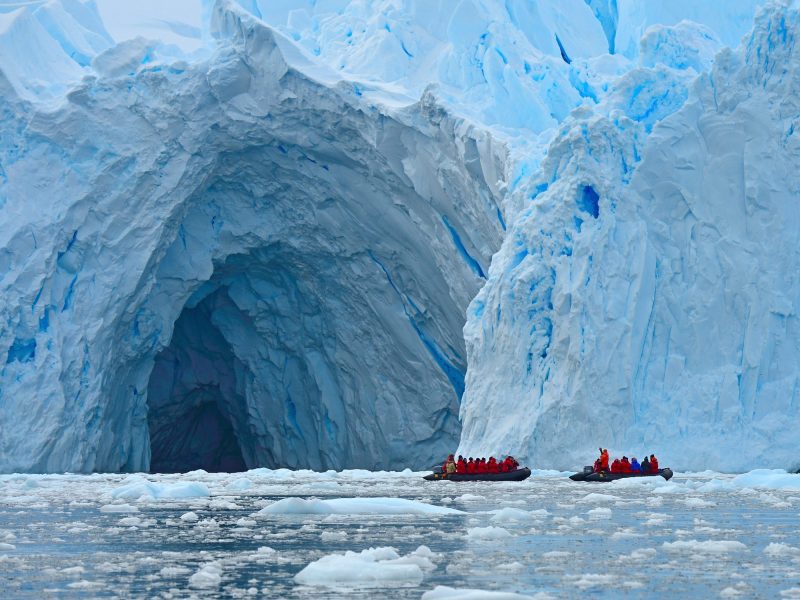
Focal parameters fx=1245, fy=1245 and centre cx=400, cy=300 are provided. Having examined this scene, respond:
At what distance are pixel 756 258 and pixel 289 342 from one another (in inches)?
610

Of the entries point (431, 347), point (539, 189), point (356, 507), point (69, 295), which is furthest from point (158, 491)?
point (431, 347)

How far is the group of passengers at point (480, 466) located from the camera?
22125 mm

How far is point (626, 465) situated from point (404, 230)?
423 inches

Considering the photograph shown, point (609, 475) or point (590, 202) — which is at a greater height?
point (590, 202)

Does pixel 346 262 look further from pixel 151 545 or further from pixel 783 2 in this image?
pixel 151 545

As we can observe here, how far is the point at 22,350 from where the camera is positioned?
2853 centimetres

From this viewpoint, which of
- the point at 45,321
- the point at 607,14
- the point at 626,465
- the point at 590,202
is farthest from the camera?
the point at 607,14

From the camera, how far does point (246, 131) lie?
2945 cm

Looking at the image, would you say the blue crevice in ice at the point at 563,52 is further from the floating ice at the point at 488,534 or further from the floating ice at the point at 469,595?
the floating ice at the point at 469,595

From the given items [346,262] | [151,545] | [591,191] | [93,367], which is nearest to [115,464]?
[93,367]

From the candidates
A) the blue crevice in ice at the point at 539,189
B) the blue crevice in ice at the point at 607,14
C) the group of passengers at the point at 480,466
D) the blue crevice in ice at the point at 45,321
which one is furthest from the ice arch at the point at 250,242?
the blue crevice in ice at the point at 607,14

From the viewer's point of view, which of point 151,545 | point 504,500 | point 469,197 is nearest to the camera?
point 151,545

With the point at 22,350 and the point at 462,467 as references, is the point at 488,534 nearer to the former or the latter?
the point at 462,467

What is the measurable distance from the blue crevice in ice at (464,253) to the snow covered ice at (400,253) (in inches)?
2.9
